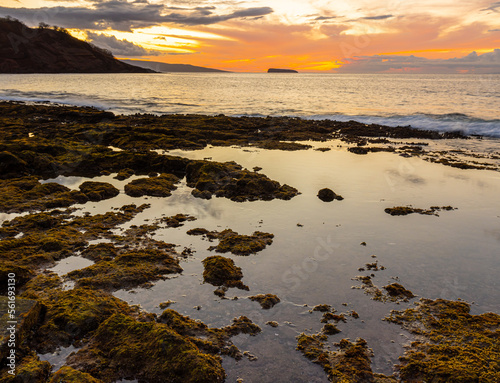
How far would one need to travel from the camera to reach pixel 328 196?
11953 millimetres

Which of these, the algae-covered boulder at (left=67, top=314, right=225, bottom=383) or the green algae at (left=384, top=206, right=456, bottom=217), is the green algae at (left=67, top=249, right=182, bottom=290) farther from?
the green algae at (left=384, top=206, right=456, bottom=217)

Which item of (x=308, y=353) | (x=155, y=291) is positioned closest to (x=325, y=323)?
(x=308, y=353)

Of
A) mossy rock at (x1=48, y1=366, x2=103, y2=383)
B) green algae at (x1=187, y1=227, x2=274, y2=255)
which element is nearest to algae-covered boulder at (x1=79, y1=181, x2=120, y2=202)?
green algae at (x1=187, y1=227, x2=274, y2=255)

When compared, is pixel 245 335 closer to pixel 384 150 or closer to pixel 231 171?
pixel 231 171

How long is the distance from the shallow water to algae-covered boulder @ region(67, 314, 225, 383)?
522mm

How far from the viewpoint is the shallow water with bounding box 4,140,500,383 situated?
5.57 metres

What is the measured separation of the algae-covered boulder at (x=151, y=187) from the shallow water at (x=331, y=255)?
1.18ft

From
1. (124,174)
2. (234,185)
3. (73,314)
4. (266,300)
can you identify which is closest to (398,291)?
(266,300)

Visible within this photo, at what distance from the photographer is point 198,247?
8.46m

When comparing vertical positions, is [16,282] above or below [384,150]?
below

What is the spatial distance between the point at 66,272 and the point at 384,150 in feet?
62.9

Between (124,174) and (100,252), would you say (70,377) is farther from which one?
(124,174)

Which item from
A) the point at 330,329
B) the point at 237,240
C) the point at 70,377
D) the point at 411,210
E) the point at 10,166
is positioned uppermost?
the point at 10,166

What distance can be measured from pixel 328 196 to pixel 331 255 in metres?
4.11
